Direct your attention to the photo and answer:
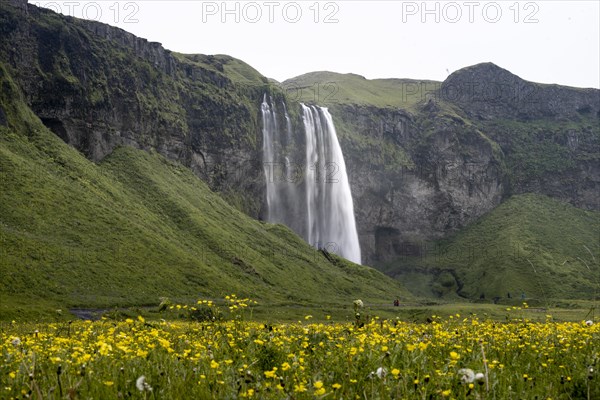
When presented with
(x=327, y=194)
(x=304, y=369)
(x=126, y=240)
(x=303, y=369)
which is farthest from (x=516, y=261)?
(x=303, y=369)

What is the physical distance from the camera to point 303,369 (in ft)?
21.9

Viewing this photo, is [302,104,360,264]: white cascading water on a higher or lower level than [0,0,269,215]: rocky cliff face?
lower

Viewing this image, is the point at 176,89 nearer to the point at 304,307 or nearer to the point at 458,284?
the point at 304,307

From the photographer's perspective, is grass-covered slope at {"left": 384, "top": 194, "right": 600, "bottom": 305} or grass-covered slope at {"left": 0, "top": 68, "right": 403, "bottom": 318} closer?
grass-covered slope at {"left": 0, "top": 68, "right": 403, "bottom": 318}

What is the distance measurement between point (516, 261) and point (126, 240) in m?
120

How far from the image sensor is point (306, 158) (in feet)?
567

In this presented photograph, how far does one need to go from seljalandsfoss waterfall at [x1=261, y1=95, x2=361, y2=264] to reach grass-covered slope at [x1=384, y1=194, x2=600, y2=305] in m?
29.5

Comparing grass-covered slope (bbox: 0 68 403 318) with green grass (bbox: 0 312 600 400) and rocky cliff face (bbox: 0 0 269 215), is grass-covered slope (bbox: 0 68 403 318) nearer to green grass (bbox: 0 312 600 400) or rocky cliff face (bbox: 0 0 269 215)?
rocky cliff face (bbox: 0 0 269 215)

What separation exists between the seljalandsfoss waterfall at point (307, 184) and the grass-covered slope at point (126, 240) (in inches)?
828

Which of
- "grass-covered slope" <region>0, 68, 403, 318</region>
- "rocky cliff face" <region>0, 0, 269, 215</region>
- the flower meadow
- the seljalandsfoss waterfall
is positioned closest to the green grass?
the flower meadow

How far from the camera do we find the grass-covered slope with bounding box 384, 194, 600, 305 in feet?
502

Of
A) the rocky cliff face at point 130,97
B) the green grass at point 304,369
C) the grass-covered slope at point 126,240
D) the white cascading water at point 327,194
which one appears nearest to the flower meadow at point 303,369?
the green grass at point 304,369

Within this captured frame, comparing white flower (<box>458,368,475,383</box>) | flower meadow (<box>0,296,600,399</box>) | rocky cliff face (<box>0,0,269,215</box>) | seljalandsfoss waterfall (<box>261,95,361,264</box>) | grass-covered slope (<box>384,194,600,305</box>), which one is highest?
rocky cliff face (<box>0,0,269,215</box>)

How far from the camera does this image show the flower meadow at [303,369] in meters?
5.47
